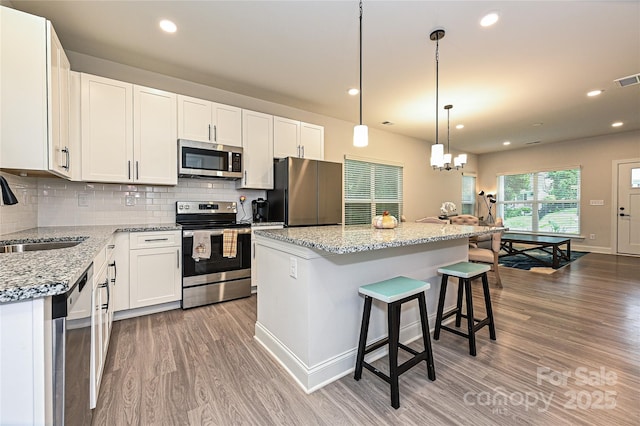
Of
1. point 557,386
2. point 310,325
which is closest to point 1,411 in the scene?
point 310,325

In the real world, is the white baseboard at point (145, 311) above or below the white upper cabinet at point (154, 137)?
below

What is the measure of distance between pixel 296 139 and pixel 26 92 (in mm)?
2802

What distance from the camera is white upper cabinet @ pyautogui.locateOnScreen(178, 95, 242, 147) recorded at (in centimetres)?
326

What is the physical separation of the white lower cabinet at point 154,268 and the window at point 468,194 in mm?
7938

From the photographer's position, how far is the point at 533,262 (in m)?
5.50

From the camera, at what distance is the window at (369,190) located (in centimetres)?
551

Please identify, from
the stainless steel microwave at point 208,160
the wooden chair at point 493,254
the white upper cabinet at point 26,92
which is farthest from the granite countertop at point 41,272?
the wooden chair at point 493,254

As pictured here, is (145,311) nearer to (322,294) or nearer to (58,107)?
(58,107)

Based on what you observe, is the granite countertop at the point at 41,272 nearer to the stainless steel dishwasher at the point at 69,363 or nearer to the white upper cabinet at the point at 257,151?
the stainless steel dishwasher at the point at 69,363

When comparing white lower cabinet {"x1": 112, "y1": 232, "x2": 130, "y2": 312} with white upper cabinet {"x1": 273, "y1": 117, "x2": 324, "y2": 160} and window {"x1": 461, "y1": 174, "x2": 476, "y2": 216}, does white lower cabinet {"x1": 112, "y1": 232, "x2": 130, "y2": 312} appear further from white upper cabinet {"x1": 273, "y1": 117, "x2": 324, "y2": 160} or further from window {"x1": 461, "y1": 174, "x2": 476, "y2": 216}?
window {"x1": 461, "y1": 174, "x2": 476, "y2": 216}

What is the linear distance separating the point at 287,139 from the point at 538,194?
739cm

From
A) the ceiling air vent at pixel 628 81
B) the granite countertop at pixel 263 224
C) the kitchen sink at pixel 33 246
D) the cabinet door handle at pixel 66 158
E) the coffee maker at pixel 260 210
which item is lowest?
the kitchen sink at pixel 33 246

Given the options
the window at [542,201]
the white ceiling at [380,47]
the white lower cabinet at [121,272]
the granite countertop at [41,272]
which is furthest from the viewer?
the window at [542,201]

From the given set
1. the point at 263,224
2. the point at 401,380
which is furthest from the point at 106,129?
the point at 401,380
